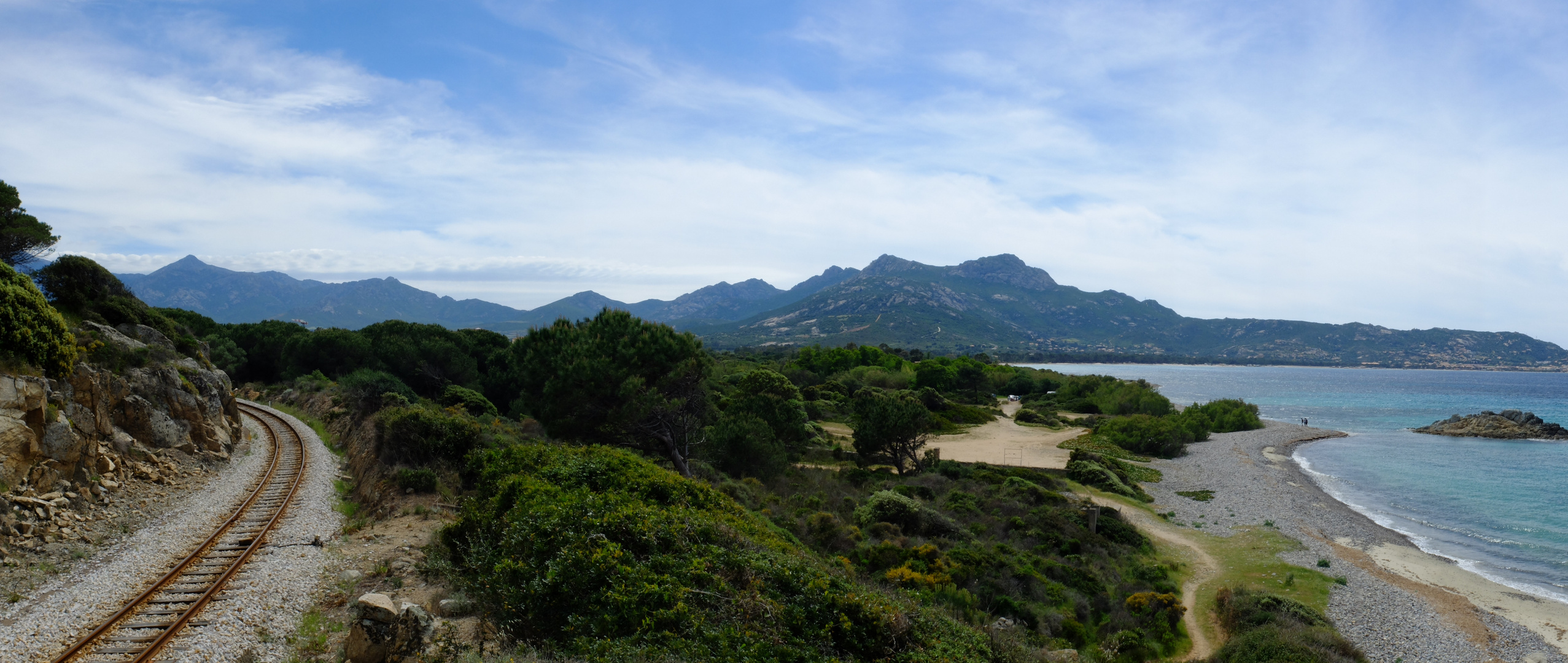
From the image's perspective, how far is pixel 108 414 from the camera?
14.6m

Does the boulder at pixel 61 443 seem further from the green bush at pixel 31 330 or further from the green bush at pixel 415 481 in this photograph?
the green bush at pixel 415 481

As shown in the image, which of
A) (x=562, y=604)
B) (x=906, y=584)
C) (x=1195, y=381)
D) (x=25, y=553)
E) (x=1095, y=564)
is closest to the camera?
(x=562, y=604)

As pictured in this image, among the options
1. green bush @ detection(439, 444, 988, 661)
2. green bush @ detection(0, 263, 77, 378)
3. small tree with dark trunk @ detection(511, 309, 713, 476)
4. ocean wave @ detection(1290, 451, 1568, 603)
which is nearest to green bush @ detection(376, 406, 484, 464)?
small tree with dark trunk @ detection(511, 309, 713, 476)

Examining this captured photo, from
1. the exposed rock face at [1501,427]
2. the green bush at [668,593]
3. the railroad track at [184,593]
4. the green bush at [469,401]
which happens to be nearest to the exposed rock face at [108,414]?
the railroad track at [184,593]

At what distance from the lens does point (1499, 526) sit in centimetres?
2700

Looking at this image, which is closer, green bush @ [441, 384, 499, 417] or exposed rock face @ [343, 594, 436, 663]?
exposed rock face @ [343, 594, 436, 663]

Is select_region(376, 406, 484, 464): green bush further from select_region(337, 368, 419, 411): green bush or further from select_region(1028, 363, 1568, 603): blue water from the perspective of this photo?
select_region(1028, 363, 1568, 603): blue water

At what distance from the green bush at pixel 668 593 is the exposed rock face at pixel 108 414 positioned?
818 cm

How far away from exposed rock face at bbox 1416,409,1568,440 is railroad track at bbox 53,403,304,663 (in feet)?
265

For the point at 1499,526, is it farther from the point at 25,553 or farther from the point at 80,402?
the point at 80,402

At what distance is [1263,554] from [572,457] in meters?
21.3

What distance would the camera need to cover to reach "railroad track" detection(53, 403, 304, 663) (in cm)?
716

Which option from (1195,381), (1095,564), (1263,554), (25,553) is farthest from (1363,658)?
(1195,381)

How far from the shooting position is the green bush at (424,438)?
661 inches
